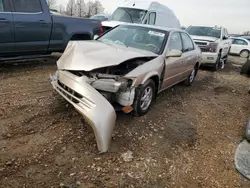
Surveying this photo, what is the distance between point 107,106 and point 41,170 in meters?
1.10

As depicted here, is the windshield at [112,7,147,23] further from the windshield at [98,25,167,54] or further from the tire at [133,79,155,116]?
the tire at [133,79,155,116]

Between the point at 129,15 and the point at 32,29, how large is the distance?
227 inches

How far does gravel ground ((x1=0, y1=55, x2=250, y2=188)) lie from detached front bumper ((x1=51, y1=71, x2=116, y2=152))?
0.27 m

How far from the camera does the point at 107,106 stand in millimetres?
3396

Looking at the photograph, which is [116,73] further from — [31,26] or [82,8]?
[82,8]

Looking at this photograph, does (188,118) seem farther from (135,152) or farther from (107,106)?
(107,106)

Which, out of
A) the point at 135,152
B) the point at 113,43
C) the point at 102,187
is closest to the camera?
the point at 102,187

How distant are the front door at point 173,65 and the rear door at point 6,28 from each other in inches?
148

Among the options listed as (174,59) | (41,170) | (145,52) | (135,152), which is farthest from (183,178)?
(174,59)

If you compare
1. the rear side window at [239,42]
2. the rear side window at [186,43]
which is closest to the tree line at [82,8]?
the rear side window at [239,42]

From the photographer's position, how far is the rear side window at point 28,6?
638 centimetres

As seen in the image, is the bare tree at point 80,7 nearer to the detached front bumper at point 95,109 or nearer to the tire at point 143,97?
the tire at point 143,97

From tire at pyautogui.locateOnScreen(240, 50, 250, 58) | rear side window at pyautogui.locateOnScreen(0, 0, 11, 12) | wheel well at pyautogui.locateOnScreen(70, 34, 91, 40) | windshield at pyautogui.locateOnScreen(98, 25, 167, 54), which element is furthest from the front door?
tire at pyautogui.locateOnScreen(240, 50, 250, 58)

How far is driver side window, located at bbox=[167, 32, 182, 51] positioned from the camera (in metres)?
5.34
